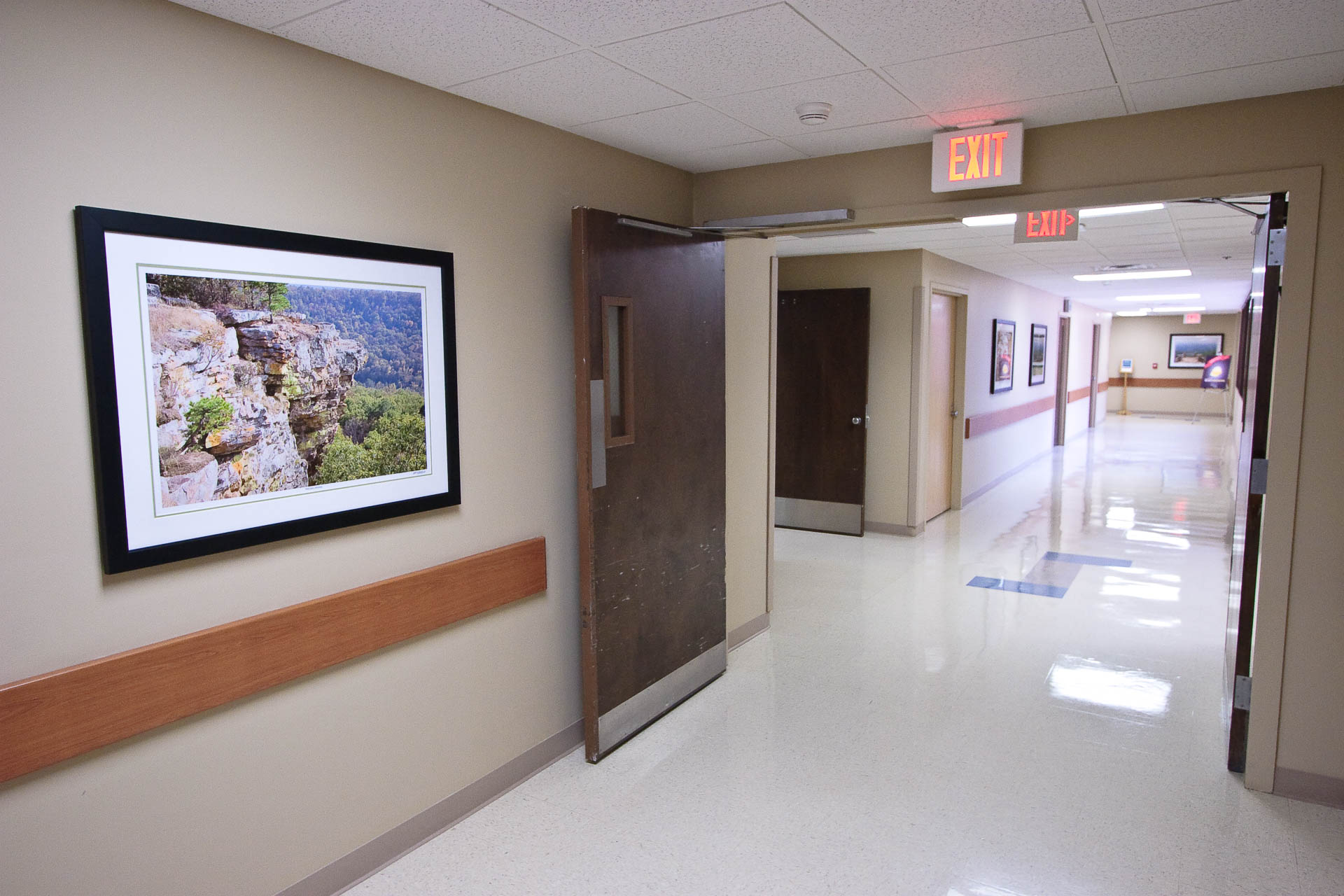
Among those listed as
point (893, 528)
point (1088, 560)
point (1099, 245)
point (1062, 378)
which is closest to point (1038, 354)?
point (1062, 378)

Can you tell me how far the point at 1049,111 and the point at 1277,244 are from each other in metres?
0.94

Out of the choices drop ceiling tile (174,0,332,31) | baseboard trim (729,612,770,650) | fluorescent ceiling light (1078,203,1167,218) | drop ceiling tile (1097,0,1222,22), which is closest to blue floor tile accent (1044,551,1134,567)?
fluorescent ceiling light (1078,203,1167,218)

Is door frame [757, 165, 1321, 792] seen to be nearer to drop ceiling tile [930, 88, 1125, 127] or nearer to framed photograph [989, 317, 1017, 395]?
drop ceiling tile [930, 88, 1125, 127]

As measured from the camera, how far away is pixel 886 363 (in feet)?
23.3

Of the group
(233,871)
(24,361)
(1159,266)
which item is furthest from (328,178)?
(1159,266)

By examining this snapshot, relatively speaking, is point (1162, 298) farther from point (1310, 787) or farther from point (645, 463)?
point (645, 463)

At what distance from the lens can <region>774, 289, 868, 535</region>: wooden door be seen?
23.3ft

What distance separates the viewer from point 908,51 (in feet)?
7.62

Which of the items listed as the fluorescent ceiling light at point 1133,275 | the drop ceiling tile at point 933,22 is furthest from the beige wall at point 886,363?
the drop ceiling tile at point 933,22

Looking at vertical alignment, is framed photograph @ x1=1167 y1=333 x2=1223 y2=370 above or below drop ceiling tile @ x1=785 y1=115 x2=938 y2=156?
below

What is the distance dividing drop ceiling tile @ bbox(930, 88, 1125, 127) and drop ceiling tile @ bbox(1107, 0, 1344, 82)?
0.22 meters

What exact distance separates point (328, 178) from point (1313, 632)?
3.72 m

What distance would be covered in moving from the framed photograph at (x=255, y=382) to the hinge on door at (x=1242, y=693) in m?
3.07

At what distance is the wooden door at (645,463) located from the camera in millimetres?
3107
